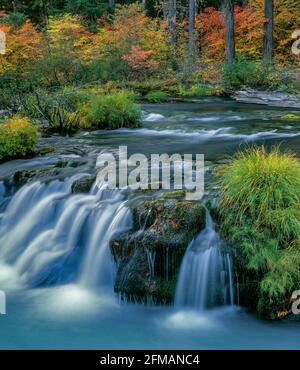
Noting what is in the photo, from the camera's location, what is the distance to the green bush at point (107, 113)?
523 inches

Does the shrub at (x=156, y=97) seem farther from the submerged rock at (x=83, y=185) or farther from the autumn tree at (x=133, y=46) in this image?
the submerged rock at (x=83, y=185)

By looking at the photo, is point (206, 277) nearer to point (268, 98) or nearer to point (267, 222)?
point (267, 222)

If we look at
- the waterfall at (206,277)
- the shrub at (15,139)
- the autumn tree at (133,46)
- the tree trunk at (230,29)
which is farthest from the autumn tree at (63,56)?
the waterfall at (206,277)

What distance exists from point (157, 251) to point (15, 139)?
5.22 metres

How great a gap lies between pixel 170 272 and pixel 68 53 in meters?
18.3

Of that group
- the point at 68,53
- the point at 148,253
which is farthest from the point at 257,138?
the point at 68,53

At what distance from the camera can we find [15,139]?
9.99 metres

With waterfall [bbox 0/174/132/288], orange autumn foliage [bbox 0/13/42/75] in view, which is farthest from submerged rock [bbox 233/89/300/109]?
waterfall [bbox 0/174/132/288]

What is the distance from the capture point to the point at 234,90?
20.4m

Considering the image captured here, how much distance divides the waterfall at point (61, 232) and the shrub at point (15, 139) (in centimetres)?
188

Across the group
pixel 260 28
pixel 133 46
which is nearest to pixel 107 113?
pixel 133 46

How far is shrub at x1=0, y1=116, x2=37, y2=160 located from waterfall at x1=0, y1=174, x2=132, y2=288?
1881 mm
